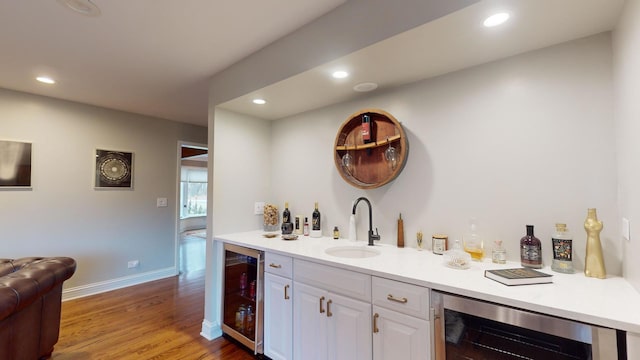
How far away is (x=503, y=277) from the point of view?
1.31 metres

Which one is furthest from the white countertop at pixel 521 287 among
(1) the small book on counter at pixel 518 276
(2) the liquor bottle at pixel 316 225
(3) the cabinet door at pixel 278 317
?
(2) the liquor bottle at pixel 316 225

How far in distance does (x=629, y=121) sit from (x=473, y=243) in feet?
3.01

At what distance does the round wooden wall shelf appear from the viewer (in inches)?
→ 82.0

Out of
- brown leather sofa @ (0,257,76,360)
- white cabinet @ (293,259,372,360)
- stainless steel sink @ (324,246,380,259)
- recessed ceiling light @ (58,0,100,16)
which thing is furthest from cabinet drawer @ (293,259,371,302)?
recessed ceiling light @ (58,0,100,16)

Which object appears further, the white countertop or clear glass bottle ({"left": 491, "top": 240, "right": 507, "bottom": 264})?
clear glass bottle ({"left": 491, "top": 240, "right": 507, "bottom": 264})

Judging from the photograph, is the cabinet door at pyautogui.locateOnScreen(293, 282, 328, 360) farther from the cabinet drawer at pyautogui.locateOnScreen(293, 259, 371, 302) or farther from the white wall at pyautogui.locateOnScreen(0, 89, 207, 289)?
the white wall at pyautogui.locateOnScreen(0, 89, 207, 289)

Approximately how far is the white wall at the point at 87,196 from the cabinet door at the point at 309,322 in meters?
3.16

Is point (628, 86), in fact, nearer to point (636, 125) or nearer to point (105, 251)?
point (636, 125)

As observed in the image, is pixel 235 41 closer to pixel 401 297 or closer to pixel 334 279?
pixel 334 279

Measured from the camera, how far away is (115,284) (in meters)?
3.74

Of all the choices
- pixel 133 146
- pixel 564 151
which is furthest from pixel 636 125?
pixel 133 146

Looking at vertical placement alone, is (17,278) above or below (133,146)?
below

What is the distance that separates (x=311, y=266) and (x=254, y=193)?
1.30m

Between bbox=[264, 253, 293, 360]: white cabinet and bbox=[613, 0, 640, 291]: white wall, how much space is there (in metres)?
1.71
